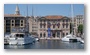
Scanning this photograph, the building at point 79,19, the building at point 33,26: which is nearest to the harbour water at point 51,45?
the building at point 33,26

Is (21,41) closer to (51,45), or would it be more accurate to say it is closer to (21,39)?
(21,39)

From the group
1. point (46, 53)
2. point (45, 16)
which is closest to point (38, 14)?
point (45, 16)

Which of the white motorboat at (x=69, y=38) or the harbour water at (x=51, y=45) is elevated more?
the white motorboat at (x=69, y=38)

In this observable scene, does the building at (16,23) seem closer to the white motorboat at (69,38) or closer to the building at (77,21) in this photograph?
the white motorboat at (69,38)

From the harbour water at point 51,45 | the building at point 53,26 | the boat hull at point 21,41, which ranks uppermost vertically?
the building at point 53,26

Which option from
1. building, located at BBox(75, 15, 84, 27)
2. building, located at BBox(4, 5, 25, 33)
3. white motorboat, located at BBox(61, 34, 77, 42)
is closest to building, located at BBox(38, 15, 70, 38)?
white motorboat, located at BBox(61, 34, 77, 42)

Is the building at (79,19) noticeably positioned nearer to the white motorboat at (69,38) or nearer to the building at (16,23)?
the white motorboat at (69,38)

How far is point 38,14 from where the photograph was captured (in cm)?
956

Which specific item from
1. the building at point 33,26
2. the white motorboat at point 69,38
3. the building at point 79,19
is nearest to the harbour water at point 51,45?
the white motorboat at point 69,38

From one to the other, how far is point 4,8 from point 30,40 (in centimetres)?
74

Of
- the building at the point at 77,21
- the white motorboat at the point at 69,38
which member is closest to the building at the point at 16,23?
the white motorboat at the point at 69,38

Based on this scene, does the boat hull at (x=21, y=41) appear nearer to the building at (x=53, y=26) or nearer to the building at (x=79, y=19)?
the building at (x=53, y=26)

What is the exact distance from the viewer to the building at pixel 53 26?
9586 millimetres

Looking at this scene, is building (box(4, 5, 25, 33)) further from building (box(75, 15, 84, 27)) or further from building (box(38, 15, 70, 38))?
building (box(75, 15, 84, 27))
